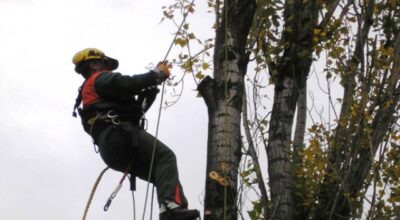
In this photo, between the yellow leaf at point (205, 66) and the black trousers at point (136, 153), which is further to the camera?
the yellow leaf at point (205, 66)

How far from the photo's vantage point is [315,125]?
6.65m

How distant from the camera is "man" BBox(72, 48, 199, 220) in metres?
4.98

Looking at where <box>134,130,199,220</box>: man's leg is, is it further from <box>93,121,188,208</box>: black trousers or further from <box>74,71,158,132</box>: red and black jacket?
<box>74,71,158,132</box>: red and black jacket

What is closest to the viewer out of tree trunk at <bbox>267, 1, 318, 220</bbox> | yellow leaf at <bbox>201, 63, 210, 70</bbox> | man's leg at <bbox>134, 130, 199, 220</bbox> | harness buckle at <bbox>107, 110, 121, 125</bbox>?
man's leg at <bbox>134, 130, 199, 220</bbox>

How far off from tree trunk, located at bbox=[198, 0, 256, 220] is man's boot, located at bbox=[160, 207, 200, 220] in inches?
3.0

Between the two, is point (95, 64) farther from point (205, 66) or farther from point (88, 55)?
point (205, 66)

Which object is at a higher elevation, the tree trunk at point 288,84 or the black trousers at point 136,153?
the tree trunk at point 288,84

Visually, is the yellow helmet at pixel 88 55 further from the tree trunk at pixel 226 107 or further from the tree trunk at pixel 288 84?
the tree trunk at pixel 288 84

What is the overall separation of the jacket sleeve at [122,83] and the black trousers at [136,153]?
0.21 metres

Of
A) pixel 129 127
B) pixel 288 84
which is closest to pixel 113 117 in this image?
pixel 129 127

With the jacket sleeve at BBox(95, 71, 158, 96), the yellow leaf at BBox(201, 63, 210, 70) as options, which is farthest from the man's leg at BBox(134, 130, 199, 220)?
the yellow leaf at BBox(201, 63, 210, 70)

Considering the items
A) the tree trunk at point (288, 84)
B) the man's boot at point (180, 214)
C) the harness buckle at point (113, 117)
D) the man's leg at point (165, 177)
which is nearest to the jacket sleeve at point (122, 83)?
the harness buckle at point (113, 117)

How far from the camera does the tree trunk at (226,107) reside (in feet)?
15.5

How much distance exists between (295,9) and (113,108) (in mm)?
2250
